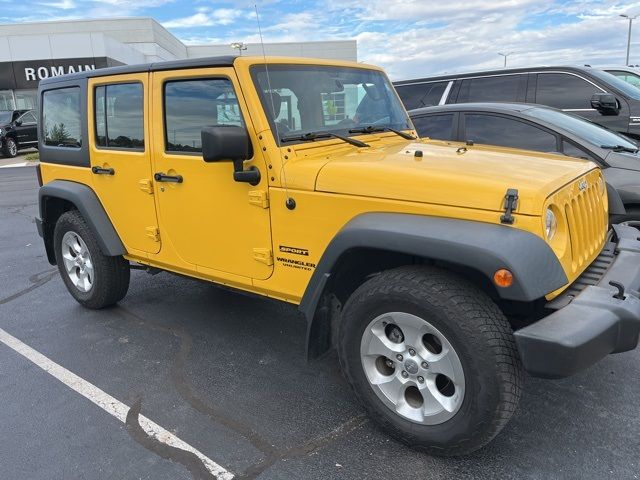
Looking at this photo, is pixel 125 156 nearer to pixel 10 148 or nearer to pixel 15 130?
pixel 10 148

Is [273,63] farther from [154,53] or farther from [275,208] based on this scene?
[154,53]

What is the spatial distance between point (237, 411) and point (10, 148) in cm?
2019

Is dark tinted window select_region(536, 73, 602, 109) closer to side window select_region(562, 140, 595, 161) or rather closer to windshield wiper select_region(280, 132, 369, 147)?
side window select_region(562, 140, 595, 161)

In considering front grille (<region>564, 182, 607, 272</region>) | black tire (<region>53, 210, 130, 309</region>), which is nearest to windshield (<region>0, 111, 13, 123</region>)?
black tire (<region>53, 210, 130, 309</region>)

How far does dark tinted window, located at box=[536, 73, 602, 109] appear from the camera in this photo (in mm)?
6703

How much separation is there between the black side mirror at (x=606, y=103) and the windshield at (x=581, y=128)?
119cm

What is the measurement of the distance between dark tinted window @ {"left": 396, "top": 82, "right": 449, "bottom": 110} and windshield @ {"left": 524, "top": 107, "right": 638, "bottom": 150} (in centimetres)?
229

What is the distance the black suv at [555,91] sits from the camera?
6.47 meters

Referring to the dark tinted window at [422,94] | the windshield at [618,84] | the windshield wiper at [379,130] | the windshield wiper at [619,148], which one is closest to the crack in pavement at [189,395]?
the windshield wiper at [379,130]

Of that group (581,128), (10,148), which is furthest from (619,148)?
(10,148)

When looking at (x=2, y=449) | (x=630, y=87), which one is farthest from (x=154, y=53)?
(x=2, y=449)

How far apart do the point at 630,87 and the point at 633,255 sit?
4.94 m

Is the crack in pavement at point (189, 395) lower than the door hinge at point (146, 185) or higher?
lower

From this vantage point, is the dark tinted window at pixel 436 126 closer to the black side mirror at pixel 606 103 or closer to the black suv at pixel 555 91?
the black suv at pixel 555 91
